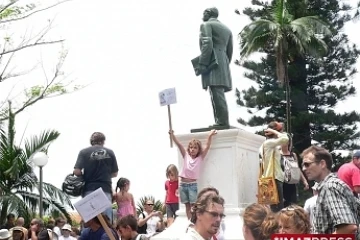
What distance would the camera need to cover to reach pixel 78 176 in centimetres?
1015

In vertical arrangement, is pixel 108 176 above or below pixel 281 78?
below

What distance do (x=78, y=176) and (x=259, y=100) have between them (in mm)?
24997

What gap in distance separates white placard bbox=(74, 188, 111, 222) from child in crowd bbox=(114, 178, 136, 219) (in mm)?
5122

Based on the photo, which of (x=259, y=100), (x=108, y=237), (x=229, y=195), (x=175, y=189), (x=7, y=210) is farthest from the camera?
(x=259, y=100)

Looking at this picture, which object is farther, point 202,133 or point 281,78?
point 281,78

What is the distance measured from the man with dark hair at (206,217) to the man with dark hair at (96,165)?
5229mm

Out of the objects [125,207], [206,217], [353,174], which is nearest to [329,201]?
[206,217]

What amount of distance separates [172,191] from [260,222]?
7.73 metres

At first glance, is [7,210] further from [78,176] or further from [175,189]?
[78,176]

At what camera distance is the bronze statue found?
39.7 feet

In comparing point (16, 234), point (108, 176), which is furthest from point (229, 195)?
point (16, 234)

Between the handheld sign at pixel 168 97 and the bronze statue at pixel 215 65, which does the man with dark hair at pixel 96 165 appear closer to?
the handheld sign at pixel 168 97

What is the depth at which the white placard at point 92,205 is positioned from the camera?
6637mm

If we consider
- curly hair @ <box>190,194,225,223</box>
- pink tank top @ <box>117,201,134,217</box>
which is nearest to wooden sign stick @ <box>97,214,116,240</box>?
curly hair @ <box>190,194,225,223</box>
